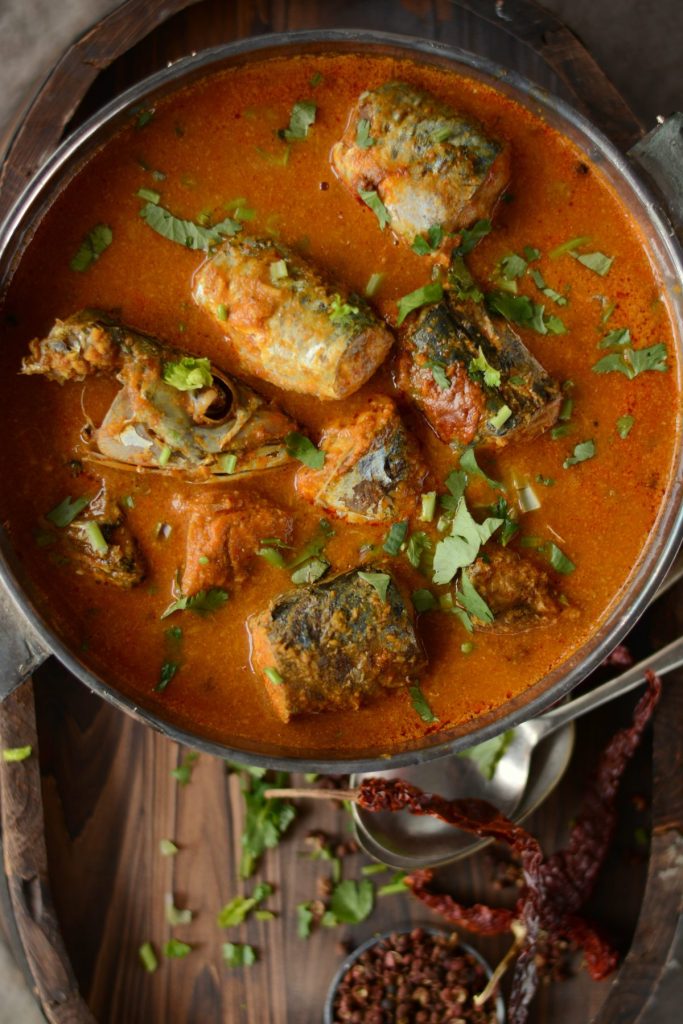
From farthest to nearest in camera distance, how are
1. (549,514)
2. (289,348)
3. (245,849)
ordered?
(245,849) → (549,514) → (289,348)

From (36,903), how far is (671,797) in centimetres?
251

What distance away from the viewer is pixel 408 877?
3.83 m

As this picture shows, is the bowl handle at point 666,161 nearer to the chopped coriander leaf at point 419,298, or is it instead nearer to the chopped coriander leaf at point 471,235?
the chopped coriander leaf at point 471,235

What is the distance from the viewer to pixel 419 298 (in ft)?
10.1

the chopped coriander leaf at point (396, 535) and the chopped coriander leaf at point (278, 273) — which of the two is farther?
the chopped coriander leaf at point (396, 535)

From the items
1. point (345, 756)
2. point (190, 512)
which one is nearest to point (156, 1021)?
point (345, 756)

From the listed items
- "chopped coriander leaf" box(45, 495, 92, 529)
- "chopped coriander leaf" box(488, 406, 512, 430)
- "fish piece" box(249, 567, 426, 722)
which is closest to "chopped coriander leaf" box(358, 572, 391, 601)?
"fish piece" box(249, 567, 426, 722)

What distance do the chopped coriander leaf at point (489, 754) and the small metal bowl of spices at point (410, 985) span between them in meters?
0.72

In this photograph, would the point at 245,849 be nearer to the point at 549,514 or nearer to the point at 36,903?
the point at 36,903

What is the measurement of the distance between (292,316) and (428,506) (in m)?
0.77

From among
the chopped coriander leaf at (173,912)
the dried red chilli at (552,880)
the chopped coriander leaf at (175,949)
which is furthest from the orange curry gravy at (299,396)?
the chopped coriander leaf at (175,949)

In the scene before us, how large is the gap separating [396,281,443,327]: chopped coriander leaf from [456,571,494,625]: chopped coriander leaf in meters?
0.90

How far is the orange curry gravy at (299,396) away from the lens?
3.11 metres

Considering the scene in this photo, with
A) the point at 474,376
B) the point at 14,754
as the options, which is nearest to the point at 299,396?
the point at 474,376
